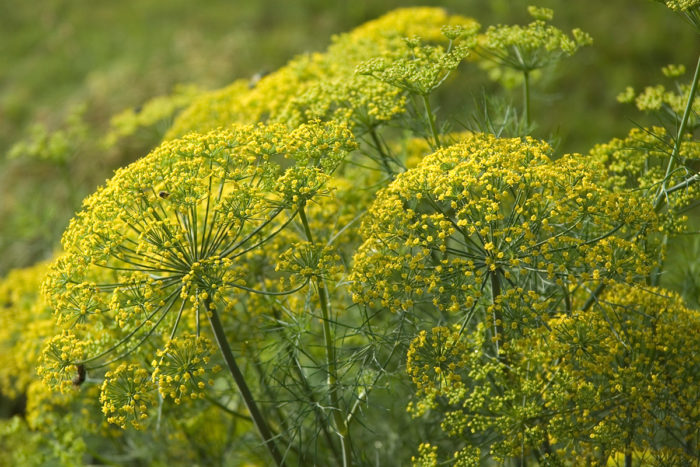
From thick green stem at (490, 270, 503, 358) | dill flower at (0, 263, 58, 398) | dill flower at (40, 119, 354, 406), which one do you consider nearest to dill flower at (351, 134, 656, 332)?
thick green stem at (490, 270, 503, 358)

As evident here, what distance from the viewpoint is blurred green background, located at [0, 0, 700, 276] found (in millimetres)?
9016

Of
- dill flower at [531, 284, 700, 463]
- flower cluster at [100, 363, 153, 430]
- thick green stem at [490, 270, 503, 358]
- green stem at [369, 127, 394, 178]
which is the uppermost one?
green stem at [369, 127, 394, 178]

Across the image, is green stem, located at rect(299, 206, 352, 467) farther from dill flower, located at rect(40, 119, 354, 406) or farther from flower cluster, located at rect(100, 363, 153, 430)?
flower cluster, located at rect(100, 363, 153, 430)

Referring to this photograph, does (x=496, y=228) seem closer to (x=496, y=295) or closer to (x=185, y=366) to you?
(x=496, y=295)

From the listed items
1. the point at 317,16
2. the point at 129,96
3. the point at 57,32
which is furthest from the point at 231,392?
the point at 57,32

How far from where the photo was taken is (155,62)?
40.1 ft

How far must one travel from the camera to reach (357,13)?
11523 millimetres

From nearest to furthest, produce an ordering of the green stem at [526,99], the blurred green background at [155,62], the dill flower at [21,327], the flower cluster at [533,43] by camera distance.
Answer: the flower cluster at [533,43] < the green stem at [526,99] < the dill flower at [21,327] < the blurred green background at [155,62]

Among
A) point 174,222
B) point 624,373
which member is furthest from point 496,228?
point 174,222

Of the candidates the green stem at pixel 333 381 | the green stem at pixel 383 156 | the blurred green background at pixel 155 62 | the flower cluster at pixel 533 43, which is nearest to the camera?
the green stem at pixel 333 381

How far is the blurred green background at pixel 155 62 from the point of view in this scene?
9.02 m

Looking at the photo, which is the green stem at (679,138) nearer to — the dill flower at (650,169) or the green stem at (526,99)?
the dill flower at (650,169)

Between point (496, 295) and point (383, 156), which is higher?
point (383, 156)

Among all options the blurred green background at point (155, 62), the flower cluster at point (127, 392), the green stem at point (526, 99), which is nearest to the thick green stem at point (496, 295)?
the green stem at point (526, 99)
